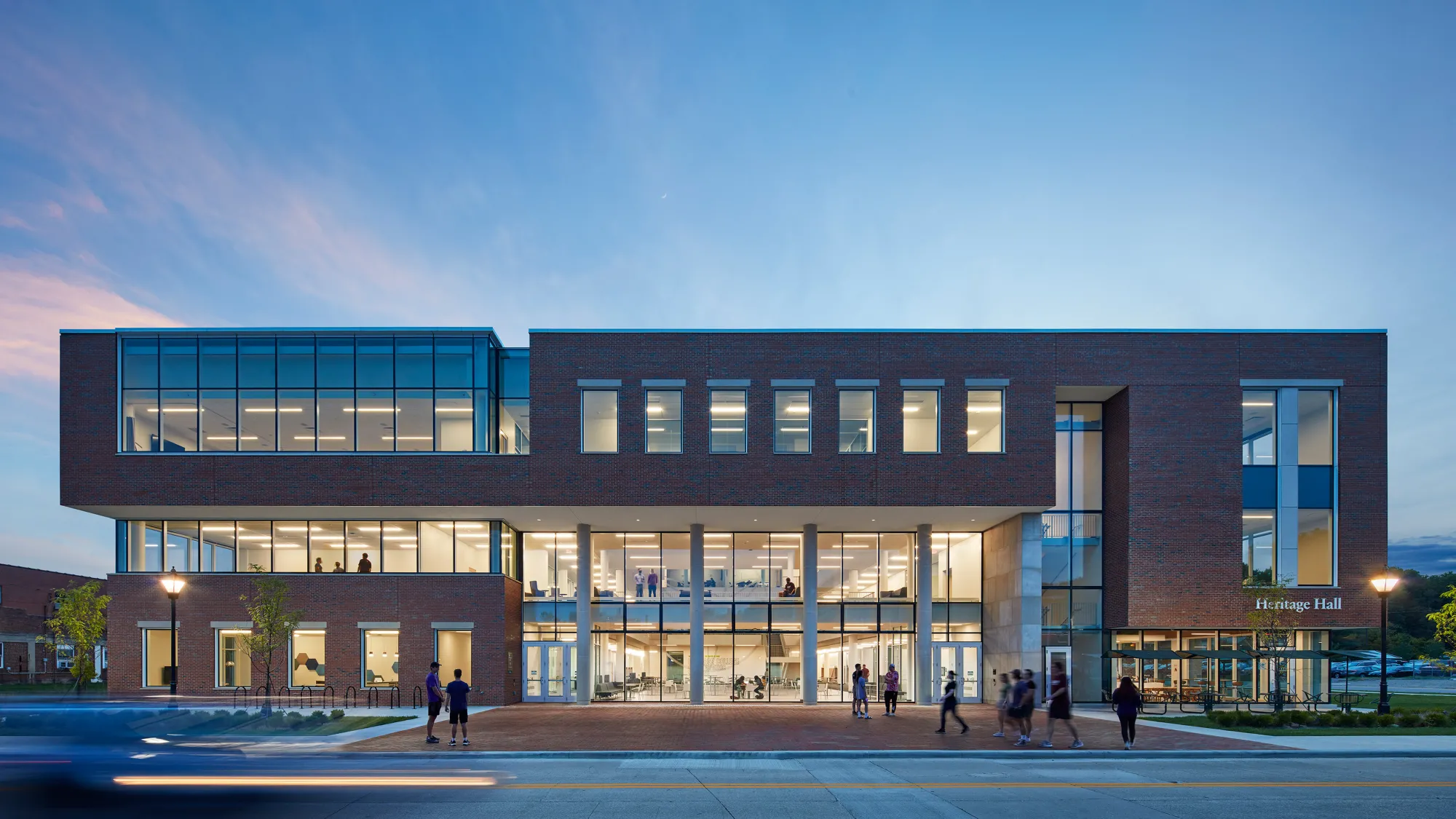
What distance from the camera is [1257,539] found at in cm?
3556

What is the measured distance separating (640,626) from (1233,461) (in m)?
22.5

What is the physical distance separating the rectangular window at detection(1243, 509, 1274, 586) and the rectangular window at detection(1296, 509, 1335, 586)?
104cm

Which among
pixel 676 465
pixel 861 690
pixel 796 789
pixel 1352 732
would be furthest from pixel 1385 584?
pixel 796 789

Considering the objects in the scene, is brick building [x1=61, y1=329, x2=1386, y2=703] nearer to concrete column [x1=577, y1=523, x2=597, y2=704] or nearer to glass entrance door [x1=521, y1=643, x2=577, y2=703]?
glass entrance door [x1=521, y1=643, x2=577, y2=703]

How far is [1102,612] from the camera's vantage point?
1475 inches

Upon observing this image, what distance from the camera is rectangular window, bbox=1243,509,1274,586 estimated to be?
1395 inches

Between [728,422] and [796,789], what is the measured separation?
1980 centimetres

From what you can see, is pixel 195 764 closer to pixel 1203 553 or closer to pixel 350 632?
pixel 350 632

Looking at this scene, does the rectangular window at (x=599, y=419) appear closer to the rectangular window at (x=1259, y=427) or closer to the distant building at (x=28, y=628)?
the rectangular window at (x=1259, y=427)

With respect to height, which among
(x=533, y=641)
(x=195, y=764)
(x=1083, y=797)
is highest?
(x=195, y=764)

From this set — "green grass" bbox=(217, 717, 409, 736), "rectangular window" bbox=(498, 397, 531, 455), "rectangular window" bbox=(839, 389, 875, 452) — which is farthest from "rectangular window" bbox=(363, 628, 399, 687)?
"rectangular window" bbox=(839, 389, 875, 452)

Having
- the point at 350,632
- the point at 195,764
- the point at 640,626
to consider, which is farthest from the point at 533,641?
the point at 195,764

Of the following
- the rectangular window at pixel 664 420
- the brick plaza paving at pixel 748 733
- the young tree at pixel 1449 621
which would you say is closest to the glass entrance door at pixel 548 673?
the brick plaza paving at pixel 748 733

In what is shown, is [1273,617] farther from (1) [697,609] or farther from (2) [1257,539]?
(1) [697,609]
